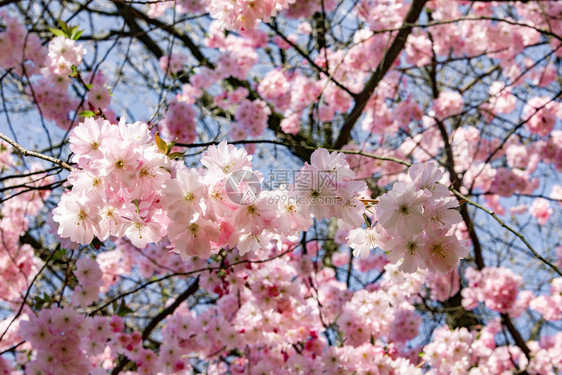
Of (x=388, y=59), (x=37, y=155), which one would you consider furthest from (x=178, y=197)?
(x=388, y=59)

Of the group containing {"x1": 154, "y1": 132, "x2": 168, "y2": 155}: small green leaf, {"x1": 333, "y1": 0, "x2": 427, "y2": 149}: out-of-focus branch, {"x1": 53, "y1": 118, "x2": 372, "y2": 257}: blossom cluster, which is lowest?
{"x1": 53, "y1": 118, "x2": 372, "y2": 257}: blossom cluster

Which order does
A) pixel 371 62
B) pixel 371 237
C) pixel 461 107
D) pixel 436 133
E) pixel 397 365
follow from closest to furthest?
1. pixel 371 237
2. pixel 397 365
3. pixel 371 62
4. pixel 461 107
5. pixel 436 133

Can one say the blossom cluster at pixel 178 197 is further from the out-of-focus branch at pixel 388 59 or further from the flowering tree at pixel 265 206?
the out-of-focus branch at pixel 388 59

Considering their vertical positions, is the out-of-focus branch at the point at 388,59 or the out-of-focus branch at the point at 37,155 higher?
the out-of-focus branch at the point at 388,59

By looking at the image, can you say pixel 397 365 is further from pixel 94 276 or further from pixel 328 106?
pixel 328 106

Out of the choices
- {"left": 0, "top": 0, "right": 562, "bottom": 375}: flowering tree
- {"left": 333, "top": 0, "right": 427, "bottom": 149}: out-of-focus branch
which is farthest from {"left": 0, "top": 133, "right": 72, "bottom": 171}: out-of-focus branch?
{"left": 333, "top": 0, "right": 427, "bottom": 149}: out-of-focus branch

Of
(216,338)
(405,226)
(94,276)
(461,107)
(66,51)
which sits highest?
(461,107)

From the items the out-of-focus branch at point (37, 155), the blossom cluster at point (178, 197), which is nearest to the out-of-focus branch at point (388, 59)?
the blossom cluster at point (178, 197)

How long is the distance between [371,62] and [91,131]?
4.06 metres

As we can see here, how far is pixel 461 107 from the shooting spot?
5.35 m

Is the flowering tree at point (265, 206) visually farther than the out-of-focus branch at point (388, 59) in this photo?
No

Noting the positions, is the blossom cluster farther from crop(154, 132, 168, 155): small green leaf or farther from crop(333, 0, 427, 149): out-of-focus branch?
crop(333, 0, 427, 149): out-of-focus branch

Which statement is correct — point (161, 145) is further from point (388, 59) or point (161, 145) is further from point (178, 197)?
point (388, 59)

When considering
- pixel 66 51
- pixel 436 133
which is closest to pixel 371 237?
pixel 66 51
